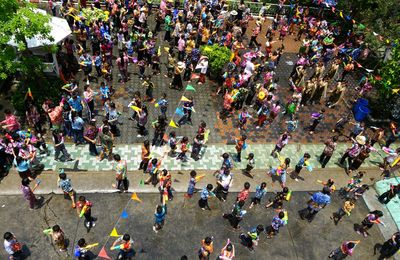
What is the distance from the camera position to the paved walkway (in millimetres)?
13625

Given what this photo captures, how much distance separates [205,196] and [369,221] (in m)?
5.99

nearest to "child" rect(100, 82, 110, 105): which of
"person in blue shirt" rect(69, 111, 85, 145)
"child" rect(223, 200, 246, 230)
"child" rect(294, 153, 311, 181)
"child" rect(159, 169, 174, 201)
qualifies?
"person in blue shirt" rect(69, 111, 85, 145)

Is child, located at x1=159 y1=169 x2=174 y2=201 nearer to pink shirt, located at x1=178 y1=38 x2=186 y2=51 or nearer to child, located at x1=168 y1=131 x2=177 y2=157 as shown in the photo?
child, located at x1=168 y1=131 x2=177 y2=157

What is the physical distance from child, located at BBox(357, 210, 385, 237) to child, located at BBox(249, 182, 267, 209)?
12.3 feet

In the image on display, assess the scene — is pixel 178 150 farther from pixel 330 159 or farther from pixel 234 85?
pixel 330 159

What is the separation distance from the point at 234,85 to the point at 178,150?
4.75m

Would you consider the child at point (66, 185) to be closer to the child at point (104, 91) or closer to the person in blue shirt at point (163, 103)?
the child at point (104, 91)

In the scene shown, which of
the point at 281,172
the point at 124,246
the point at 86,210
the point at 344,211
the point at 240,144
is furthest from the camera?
the point at 240,144

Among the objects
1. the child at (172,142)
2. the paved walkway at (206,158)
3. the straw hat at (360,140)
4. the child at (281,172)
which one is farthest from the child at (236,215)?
the straw hat at (360,140)

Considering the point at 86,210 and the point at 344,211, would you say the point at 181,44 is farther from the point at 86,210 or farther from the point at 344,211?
the point at 344,211

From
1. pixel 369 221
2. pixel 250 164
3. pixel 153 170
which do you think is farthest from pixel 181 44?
pixel 369 221

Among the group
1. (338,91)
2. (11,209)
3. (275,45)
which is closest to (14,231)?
(11,209)

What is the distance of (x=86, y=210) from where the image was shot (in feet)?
35.8

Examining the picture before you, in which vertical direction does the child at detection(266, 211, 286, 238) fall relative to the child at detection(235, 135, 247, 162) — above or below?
below
